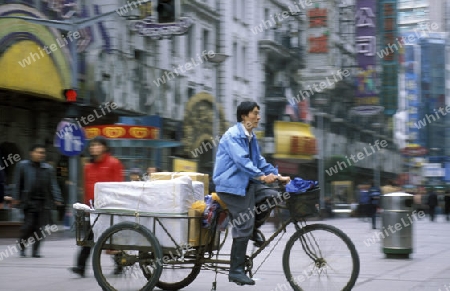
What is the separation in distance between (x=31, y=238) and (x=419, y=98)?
106 metres

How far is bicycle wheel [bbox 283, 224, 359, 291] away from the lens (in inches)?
295

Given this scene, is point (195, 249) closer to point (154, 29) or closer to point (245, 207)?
point (245, 207)

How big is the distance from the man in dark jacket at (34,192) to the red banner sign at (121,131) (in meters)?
9.97

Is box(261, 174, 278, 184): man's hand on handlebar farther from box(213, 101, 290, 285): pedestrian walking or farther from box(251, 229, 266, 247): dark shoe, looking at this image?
box(251, 229, 266, 247): dark shoe

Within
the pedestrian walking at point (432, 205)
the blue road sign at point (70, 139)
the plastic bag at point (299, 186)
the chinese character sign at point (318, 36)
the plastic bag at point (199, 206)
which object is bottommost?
the pedestrian walking at point (432, 205)

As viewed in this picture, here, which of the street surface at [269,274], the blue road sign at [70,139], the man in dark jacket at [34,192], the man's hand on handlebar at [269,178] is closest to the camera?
the man's hand on handlebar at [269,178]

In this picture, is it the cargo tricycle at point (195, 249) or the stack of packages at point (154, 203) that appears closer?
the cargo tricycle at point (195, 249)

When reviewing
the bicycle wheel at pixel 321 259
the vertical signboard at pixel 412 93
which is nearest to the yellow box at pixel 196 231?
the bicycle wheel at pixel 321 259

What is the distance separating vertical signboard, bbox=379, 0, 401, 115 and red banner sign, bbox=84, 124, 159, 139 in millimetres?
25787

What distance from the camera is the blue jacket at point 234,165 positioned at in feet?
24.8

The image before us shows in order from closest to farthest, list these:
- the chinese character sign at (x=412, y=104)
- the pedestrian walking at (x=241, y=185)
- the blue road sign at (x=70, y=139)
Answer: the pedestrian walking at (x=241, y=185) < the blue road sign at (x=70, y=139) < the chinese character sign at (x=412, y=104)

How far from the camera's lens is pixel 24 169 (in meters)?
13.6

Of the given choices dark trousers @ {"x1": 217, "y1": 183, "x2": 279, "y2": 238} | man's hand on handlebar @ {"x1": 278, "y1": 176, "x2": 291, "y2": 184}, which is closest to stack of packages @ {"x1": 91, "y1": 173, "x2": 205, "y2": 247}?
dark trousers @ {"x1": 217, "y1": 183, "x2": 279, "y2": 238}

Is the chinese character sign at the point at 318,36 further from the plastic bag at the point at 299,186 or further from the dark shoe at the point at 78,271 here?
the plastic bag at the point at 299,186
